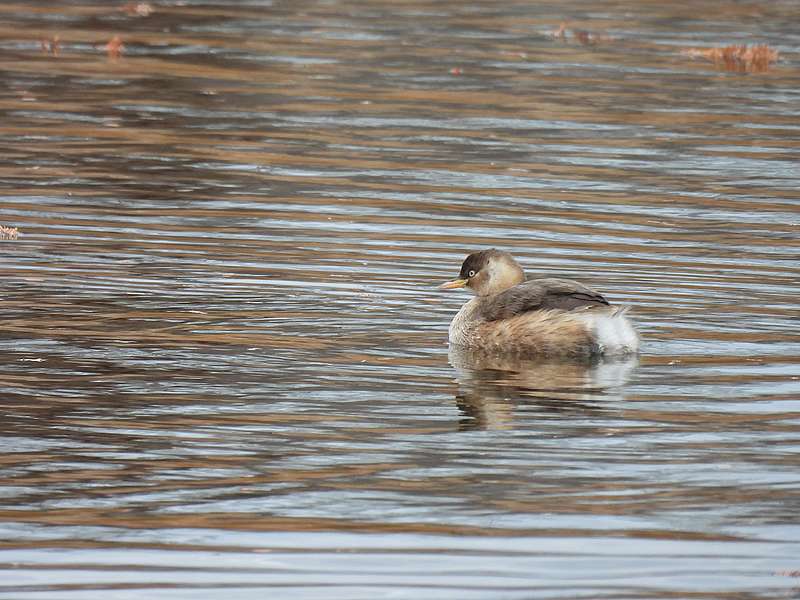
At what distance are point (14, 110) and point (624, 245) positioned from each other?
30.5 ft

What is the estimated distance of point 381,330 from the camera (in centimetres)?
1184

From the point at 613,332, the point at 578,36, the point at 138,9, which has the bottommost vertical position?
the point at 613,332

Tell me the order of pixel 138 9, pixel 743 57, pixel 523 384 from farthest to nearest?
pixel 138 9 → pixel 743 57 → pixel 523 384

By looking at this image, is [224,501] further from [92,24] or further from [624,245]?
[92,24]

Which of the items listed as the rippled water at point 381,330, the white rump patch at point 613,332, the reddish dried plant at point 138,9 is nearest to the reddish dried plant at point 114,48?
the rippled water at point 381,330

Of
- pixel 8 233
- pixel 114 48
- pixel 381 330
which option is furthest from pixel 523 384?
pixel 114 48

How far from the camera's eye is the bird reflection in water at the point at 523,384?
990 cm

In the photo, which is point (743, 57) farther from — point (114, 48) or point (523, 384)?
point (523, 384)

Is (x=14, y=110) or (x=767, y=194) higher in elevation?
(x=14, y=110)

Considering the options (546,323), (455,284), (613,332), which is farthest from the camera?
(455,284)

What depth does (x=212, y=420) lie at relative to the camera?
31.3 ft

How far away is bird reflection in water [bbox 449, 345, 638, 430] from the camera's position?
990 cm

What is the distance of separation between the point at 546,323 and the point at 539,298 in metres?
0.21

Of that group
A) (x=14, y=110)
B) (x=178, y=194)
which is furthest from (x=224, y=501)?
(x=14, y=110)
